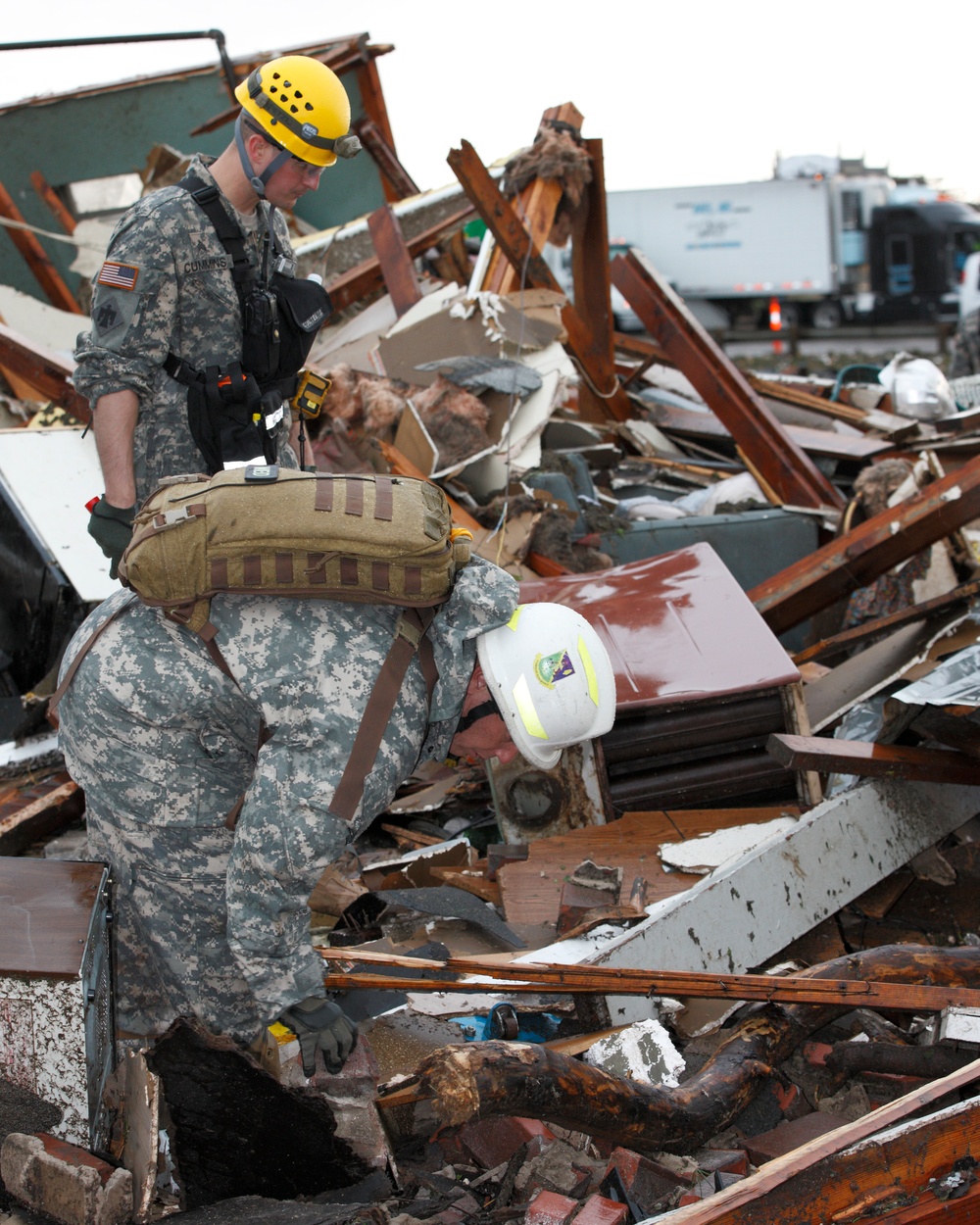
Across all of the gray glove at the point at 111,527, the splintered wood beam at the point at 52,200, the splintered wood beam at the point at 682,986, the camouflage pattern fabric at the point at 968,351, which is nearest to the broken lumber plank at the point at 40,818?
the gray glove at the point at 111,527

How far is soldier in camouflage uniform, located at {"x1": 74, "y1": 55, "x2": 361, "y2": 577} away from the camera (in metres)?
2.83

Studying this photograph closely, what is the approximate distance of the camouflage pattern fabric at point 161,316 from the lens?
2834mm

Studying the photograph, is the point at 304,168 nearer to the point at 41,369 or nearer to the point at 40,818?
the point at 41,369

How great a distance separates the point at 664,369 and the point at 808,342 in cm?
992

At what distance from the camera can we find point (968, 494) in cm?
406

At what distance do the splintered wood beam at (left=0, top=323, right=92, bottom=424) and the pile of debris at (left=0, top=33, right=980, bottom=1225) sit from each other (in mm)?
19

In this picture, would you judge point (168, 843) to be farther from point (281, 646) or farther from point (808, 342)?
point (808, 342)

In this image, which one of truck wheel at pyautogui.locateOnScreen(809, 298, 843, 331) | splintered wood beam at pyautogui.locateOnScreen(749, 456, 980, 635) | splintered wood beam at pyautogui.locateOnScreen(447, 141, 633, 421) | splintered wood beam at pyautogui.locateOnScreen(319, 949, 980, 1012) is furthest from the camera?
truck wheel at pyautogui.locateOnScreen(809, 298, 843, 331)

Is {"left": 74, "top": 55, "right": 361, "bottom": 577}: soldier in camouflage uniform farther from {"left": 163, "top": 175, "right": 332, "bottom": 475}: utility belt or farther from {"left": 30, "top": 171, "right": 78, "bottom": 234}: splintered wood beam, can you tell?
{"left": 30, "top": 171, "right": 78, "bottom": 234}: splintered wood beam

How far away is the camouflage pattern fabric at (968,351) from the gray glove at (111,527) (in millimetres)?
9974

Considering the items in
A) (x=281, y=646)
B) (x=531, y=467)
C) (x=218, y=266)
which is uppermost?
(x=218, y=266)

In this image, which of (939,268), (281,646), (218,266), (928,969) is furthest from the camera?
(939,268)

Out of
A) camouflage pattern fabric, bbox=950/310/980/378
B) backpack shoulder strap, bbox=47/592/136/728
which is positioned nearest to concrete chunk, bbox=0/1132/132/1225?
backpack shoulder strap, bbox=47/592/136/728

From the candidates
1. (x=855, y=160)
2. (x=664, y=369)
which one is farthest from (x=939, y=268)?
(x=664, y=369)
